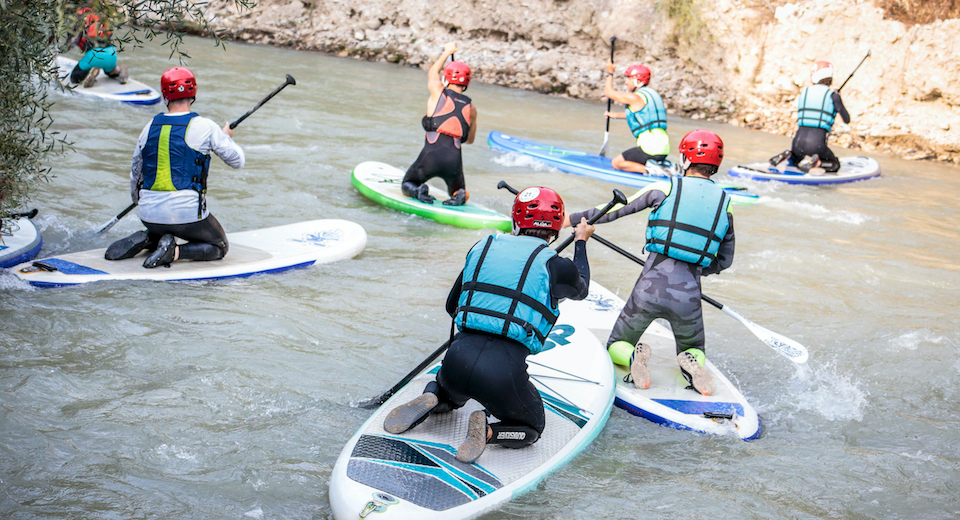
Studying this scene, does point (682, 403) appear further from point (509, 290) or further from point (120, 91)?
point (120, 91)

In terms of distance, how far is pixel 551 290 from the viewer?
2926mm

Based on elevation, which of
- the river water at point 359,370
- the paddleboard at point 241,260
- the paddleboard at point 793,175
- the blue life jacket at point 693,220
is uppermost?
the blue life jacket at point 693,220

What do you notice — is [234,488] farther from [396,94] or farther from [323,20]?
[323,20]

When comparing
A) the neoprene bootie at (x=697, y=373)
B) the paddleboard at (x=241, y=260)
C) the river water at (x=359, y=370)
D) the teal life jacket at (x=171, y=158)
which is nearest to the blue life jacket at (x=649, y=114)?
the river water at (x=359, y=370)

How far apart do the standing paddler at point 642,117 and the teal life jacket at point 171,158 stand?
4.95 m

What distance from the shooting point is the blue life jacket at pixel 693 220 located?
11.8 ft

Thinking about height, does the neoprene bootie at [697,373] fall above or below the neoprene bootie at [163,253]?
below

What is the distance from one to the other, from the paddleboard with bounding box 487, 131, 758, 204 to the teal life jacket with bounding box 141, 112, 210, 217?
506 cm

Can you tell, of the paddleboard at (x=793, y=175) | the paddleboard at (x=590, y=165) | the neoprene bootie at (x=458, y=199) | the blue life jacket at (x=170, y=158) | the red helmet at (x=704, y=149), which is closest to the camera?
the red helmet at (x=704, y=149)

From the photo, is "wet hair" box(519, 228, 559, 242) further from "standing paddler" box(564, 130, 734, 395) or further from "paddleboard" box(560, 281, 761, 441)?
"paddleboard" box(560, 281, 761, 441)

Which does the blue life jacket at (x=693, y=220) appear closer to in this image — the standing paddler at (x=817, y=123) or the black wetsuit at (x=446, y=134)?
the black wetsuit at (x=446, y=134)

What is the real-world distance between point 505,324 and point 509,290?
13cm

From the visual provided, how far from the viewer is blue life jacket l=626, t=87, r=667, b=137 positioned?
330 inches

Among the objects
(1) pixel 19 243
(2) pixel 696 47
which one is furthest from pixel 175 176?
(2) pixel 696 47
